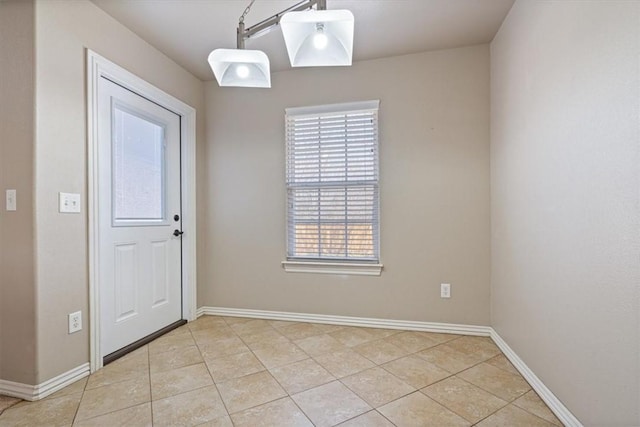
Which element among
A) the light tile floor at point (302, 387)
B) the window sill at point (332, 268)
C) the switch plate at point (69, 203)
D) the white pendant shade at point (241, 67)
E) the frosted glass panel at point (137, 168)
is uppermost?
the white pendant shade at point (241, 67)

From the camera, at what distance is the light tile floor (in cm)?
156

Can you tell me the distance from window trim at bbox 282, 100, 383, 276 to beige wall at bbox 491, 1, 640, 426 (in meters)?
1.03

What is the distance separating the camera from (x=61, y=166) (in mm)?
1863

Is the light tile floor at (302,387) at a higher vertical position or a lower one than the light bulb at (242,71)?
lower

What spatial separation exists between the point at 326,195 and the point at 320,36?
1611 mm

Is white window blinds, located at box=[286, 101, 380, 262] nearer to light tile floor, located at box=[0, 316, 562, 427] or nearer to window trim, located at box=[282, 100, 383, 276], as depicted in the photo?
window trim, located at box=[282, 100, 383, 276]

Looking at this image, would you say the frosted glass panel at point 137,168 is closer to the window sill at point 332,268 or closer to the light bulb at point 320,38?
the window sill at point 332,268

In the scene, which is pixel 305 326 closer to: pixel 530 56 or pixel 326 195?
pixel 326 195

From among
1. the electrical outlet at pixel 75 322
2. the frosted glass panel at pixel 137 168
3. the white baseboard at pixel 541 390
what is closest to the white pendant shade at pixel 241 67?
the frosted glass panel at pixel 137 168

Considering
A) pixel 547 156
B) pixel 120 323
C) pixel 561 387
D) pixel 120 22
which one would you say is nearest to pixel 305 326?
pixel 120 323

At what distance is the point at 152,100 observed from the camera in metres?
2.61

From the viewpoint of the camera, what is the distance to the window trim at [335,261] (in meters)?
2.81

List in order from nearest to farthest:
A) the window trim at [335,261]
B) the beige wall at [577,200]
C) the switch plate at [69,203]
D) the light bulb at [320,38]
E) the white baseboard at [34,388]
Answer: the beige wall at [577,200], the light bulb at [320,38], the white baseboard at [34,388], the switch plate at [69,203], the window trim at [335,261]

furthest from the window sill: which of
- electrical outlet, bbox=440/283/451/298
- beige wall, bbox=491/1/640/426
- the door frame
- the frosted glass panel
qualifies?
the frosted glass panel
